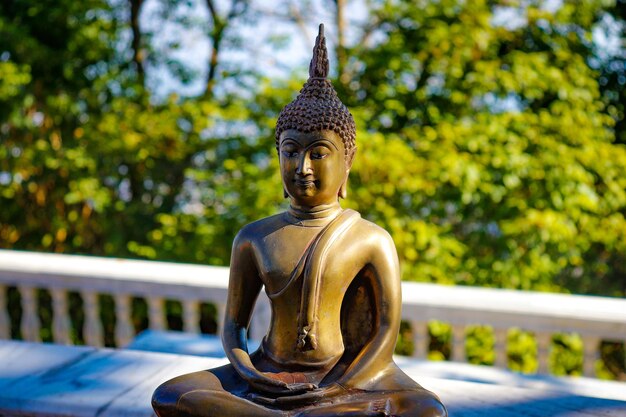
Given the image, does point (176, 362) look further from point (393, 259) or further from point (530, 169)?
point (530, 169)

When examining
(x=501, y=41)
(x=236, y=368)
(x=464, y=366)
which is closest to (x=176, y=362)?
(x=236, y=368)

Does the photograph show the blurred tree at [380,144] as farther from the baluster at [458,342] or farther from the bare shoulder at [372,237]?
the bare shoulder at [372,237]

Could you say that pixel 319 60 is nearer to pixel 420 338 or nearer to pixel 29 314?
pixel 420 338

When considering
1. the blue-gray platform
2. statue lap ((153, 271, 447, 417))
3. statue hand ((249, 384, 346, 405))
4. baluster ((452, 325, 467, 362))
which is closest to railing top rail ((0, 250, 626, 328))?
baluster ((452, 325, 467, 362))

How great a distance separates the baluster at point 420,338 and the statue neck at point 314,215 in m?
1.53

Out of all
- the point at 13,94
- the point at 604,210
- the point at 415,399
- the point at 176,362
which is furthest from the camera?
the point at 13,94

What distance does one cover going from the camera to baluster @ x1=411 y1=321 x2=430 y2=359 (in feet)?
10.2

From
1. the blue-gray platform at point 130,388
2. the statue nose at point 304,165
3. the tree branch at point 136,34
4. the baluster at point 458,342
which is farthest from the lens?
the tree branch at point 136,34

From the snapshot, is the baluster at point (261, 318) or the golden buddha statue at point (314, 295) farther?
the baluster at point (261, 318)

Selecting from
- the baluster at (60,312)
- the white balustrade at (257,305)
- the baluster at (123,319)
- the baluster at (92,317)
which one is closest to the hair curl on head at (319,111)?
the white balustrade at (257,305)

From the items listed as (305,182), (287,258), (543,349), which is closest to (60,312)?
(287,258)

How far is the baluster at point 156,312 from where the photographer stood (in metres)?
3.35

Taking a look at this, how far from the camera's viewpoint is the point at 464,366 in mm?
2957

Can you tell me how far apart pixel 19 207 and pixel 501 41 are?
4.10 m
